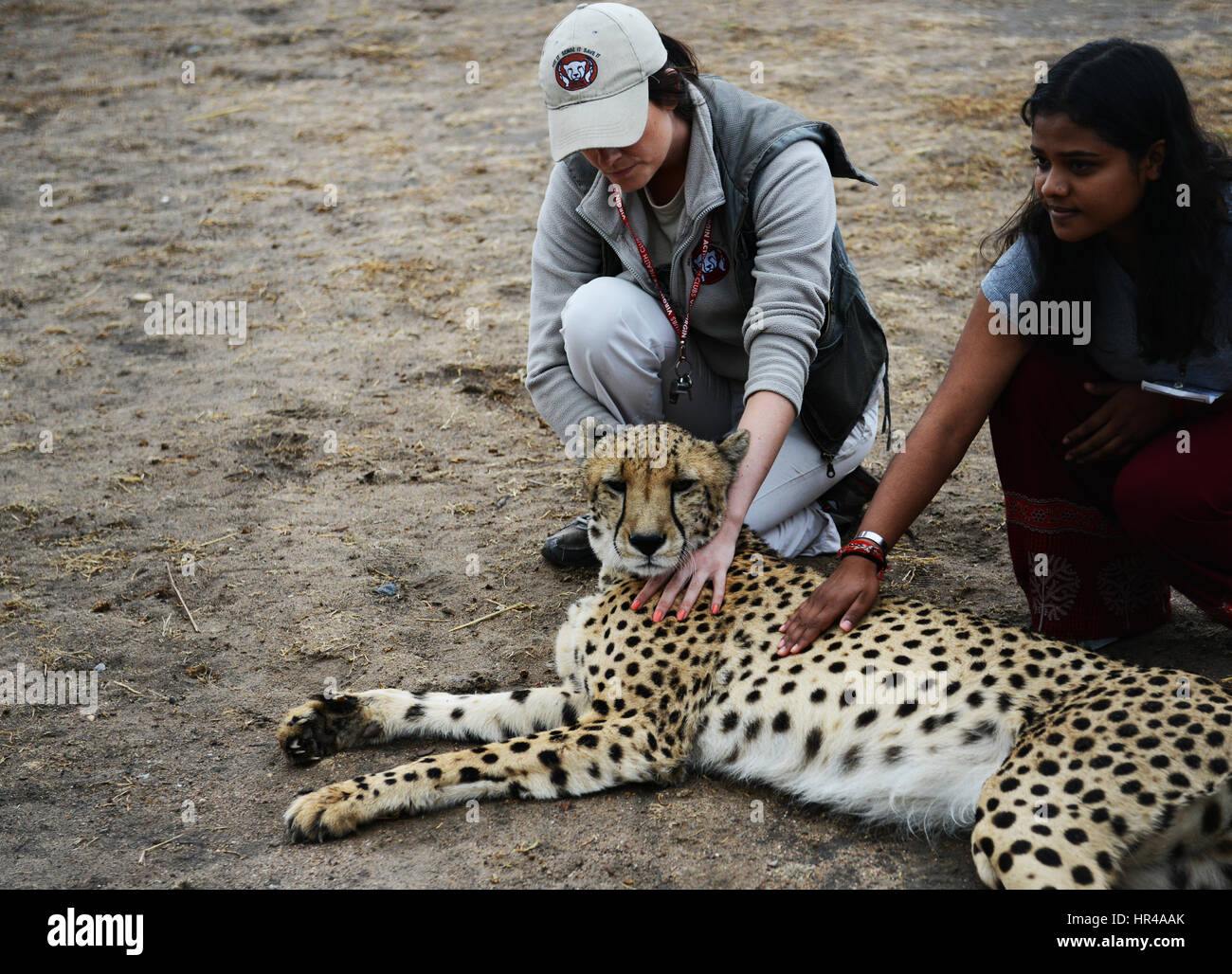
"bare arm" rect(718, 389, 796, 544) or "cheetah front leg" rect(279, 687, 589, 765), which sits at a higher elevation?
"bare arm" rect(718, 389, 796, 544)

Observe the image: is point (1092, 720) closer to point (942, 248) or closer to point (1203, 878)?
point (1203, 878)

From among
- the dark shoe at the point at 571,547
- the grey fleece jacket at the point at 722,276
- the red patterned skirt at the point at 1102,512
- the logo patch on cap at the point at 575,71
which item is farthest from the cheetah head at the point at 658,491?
the logo patch on cap at the point at 575,71

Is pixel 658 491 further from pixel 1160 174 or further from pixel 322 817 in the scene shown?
pixel 1160 174

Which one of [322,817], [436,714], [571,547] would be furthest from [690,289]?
[322,817]

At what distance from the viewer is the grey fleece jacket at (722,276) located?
297 centimetres

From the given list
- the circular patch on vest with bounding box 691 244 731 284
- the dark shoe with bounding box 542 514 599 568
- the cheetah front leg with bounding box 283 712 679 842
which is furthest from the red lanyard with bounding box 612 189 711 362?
the cheetah front leg with bounding box 283 712 679 842

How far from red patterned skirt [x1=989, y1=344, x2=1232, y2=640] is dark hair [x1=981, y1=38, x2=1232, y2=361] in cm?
22

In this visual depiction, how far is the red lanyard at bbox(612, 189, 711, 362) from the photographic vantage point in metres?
3.13

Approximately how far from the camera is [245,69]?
29.6 ft

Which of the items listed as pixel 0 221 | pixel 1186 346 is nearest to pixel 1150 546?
pixel 1186 346

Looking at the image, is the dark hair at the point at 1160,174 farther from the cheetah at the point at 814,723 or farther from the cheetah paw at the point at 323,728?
the cheetah paw at the point at 323,728

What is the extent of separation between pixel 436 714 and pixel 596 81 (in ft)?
5.01

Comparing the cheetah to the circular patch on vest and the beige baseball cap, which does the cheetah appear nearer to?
the circular patch on vest

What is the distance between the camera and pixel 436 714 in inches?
115
